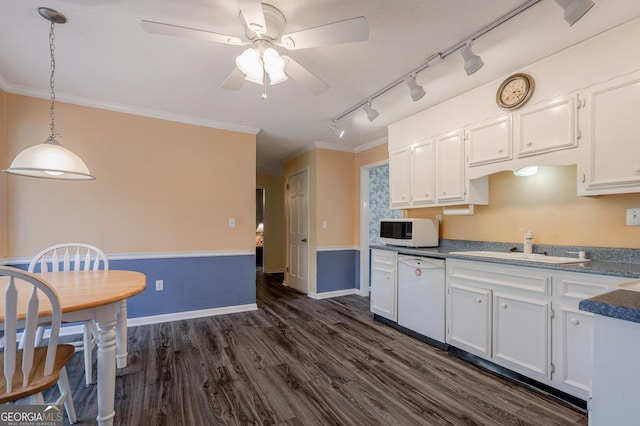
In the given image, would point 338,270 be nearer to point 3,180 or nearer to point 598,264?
point 598,264

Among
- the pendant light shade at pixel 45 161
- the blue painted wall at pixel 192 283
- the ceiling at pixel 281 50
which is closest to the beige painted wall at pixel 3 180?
the ceiling at pixel 281 50

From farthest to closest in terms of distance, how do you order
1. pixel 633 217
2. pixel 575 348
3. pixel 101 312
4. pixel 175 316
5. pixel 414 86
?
pixel 175 316
pixel 414 86
pixel 633 217
pixel 575 348
pixel 101 312

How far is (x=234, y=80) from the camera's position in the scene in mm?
1941

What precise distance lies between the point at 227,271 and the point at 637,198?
3.87 metres

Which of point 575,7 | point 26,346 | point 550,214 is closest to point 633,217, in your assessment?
point 550,214

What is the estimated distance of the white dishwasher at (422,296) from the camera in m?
2.59

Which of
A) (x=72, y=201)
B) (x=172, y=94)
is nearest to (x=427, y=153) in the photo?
(x=172, y=94)

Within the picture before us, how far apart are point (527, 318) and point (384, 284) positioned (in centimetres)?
145

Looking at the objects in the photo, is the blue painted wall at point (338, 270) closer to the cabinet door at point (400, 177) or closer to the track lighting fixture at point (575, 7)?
the cabinet door at point (400, 177)

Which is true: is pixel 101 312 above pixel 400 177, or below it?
below

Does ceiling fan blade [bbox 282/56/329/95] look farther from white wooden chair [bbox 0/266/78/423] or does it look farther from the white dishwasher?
the white dishwasher

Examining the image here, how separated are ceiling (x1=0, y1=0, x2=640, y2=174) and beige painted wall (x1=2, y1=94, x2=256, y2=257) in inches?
9.5

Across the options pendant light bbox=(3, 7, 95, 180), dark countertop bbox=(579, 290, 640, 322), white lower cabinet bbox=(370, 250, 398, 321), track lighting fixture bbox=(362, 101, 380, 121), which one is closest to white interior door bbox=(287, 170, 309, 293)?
white lower cabinet bbox=(370, 250, 398, 321)

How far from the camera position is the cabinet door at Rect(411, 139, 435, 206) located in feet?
9.75
